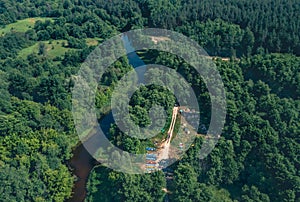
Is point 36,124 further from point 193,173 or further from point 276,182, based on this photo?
point 276,182

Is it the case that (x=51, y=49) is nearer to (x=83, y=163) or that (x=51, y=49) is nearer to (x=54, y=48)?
(x=54, y=48)

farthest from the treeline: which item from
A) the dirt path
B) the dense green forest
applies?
the dirt path

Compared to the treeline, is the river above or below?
below

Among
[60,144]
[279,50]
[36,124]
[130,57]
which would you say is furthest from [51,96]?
[279,50]

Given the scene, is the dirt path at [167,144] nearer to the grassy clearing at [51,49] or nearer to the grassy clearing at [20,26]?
the grassy clearing at [51,49]

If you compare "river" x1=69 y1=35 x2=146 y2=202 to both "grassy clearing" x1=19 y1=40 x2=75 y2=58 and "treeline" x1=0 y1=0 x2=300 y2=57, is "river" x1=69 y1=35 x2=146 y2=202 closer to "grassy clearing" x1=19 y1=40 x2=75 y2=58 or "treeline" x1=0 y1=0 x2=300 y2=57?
"treeline" x1=0 y1=0 x2=300 y2=57

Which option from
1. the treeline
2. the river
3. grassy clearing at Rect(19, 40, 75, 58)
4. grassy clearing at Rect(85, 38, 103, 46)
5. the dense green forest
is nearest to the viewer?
the dense green forest
